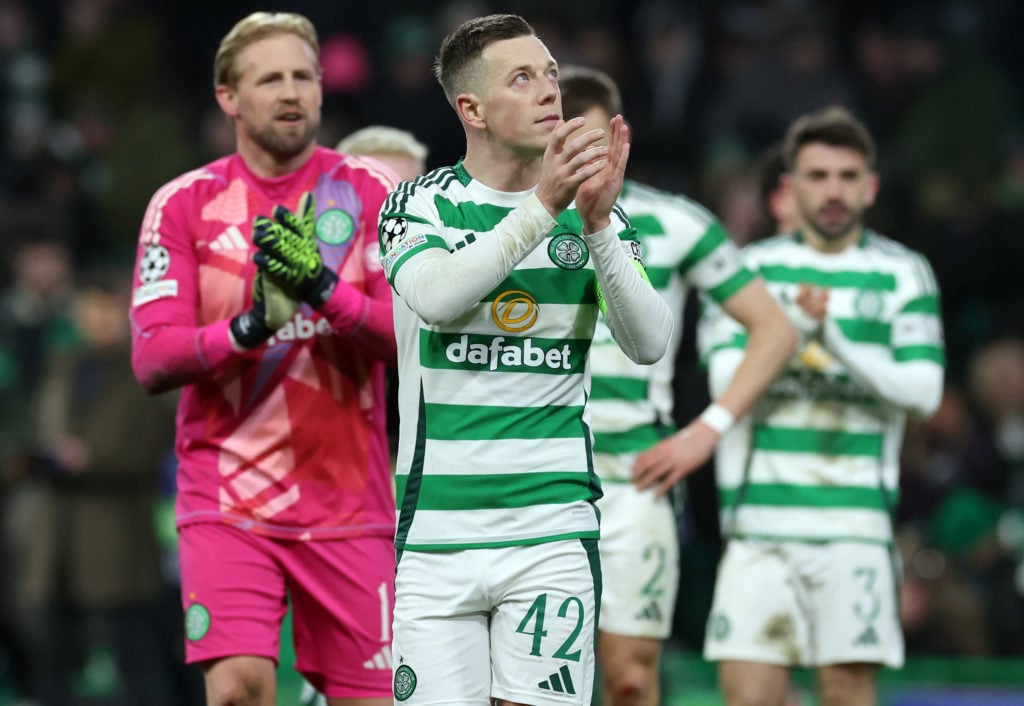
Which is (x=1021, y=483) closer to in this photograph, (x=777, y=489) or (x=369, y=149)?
(x=777, y=489)

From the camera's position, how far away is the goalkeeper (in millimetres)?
5832

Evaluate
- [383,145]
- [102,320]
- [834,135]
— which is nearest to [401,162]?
[383,145]

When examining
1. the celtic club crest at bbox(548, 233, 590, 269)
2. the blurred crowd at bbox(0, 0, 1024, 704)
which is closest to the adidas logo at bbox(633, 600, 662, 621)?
the celtic club crest at bbox(548, 233, 590, 269)

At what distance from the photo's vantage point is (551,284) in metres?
5.03

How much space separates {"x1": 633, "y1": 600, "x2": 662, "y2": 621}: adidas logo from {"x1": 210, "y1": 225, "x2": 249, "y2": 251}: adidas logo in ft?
6.91

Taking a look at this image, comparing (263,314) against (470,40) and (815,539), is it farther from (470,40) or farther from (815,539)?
(815,539)

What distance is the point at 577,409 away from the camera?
16.7 feet

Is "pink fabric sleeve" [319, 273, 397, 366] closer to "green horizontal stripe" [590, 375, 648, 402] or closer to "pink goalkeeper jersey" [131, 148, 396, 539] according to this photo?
"pink goalkeeper jersey" [131, 148, 396, 539]

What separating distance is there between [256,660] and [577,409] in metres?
1.51

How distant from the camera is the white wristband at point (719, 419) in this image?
6.58 meters

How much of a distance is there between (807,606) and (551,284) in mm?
2876

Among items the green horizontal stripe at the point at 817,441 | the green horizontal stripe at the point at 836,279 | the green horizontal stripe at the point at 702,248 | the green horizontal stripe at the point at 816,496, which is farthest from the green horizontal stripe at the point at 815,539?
the green horizontal stripe at the point at 702,248

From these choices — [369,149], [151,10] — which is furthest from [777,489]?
[151,10]

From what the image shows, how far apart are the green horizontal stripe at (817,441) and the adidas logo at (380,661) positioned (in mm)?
2137
